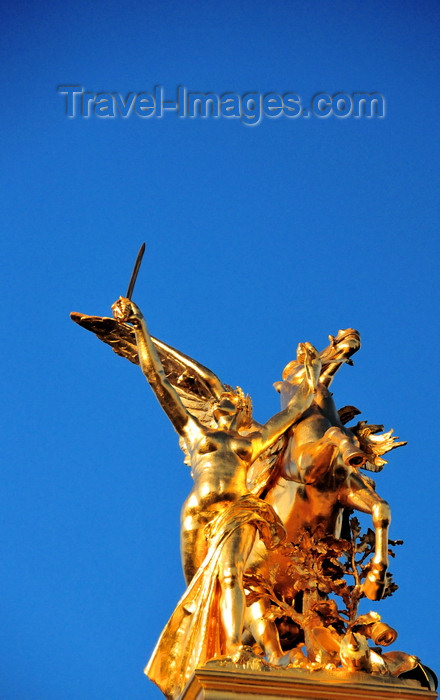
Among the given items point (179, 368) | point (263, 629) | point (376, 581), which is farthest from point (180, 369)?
point (376, 581)

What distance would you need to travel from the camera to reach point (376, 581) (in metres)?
6.97

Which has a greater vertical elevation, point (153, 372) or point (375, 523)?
point (153, 372)

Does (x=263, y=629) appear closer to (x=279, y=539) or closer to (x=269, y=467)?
(x=279, y=539)

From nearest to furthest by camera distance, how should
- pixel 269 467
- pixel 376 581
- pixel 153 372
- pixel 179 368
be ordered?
pixel 376 581
pixel 153 372
pixel 269 467
pixel 179 368

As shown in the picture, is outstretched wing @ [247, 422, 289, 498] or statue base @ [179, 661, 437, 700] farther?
outstretched wing @ [247, 422, 289, 498]

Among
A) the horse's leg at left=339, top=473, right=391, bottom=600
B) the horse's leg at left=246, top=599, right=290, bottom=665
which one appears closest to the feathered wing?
the horse's leg at left=339, top=473, right=391, bottom=600

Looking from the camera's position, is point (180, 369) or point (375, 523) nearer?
point (375, 523)

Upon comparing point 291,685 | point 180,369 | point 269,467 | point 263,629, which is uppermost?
point 180,369

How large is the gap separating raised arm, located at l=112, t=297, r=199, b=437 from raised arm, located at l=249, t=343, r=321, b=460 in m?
0.53

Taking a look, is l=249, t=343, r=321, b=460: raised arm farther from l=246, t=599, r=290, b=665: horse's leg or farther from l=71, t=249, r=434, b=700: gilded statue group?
l=246, t=599, r=290, b=665: horse's leg

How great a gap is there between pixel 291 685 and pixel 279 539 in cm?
137

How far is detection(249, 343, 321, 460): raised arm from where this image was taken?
25.8 feet

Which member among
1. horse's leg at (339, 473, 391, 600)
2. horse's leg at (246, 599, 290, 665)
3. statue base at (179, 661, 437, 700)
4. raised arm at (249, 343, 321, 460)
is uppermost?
raised arm at (249, 343, 321, 460)

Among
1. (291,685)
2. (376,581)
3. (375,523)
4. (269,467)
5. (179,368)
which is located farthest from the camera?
(179,368)
